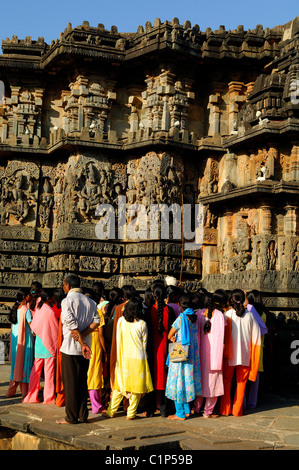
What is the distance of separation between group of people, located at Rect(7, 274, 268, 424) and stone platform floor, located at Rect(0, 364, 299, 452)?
0.29 m

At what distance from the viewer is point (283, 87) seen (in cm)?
1456

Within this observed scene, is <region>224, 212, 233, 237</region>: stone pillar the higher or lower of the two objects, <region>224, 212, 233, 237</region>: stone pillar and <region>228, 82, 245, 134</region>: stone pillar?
the lower

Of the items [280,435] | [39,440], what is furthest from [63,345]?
[280,435]

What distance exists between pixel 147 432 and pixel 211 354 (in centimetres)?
180

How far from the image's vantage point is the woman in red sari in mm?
8828

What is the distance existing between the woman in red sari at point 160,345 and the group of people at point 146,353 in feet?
0.05

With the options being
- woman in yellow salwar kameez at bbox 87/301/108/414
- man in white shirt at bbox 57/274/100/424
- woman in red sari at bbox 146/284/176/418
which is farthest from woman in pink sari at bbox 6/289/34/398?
woman in red sari at bbox 146/284/176/418

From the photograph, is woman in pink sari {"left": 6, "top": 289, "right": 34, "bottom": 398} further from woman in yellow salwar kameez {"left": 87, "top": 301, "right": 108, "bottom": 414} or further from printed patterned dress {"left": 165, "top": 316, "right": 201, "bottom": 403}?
printed patterned dress {"left": 165, "top": 316, "right": 201, "bottom": 403}

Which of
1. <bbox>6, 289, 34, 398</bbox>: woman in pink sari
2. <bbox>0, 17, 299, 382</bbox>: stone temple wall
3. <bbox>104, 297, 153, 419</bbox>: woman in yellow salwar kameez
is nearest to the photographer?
<bbox>104, 297, 153, 419</bbox>: woman in yellow salwar kameez

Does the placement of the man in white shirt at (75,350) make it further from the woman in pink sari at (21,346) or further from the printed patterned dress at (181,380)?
the woman in pink sari at (21,346)

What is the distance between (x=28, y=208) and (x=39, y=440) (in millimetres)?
10471

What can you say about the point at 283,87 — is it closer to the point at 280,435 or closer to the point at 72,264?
the point at 72,264

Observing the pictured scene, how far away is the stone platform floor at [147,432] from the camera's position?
700cm
